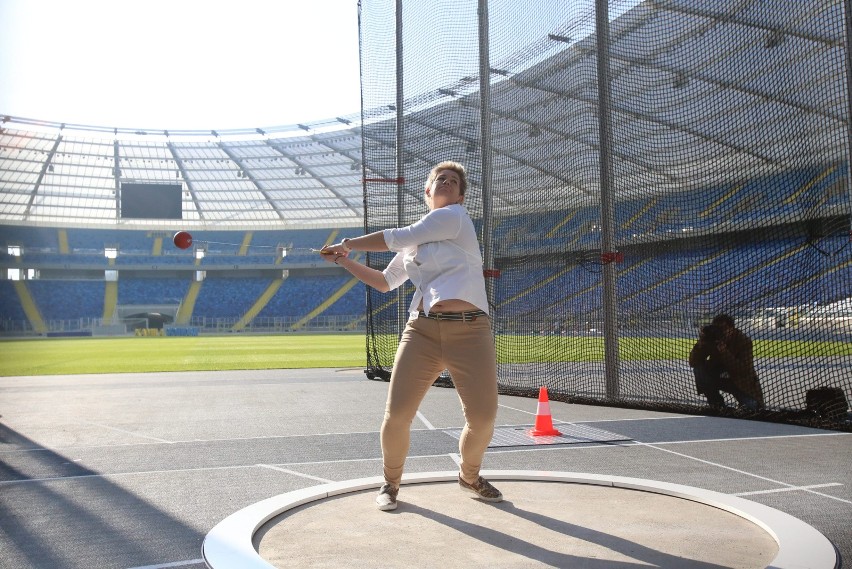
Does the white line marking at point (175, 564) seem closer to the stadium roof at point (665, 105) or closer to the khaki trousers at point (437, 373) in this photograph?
the khaki trousers at point (437, 373)

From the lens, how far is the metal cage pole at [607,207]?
10.8m

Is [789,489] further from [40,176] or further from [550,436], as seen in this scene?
[40,176]

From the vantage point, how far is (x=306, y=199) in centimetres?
5981

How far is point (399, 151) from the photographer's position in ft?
52.4

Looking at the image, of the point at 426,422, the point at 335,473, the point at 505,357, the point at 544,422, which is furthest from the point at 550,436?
the point at 505,357

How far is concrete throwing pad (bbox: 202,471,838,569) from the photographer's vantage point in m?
3.46

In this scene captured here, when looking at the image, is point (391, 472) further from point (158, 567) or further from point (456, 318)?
point (158, 567)

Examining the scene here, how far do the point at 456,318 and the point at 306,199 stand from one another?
5647cm

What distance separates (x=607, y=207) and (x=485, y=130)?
316cm

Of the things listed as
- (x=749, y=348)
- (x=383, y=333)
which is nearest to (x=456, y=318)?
(x=749, y=348)

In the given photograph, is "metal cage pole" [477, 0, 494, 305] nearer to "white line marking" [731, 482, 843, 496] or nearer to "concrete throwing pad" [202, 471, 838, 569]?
"white line marking" [731, 482, 843, 496]

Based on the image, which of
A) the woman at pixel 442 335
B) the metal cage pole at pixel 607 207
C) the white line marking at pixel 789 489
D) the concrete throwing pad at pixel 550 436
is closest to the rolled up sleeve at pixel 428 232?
the woman at pixel 442 335

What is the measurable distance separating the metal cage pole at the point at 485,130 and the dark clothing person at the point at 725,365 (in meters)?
4.14

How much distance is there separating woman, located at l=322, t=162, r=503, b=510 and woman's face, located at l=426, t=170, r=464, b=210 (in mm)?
86
